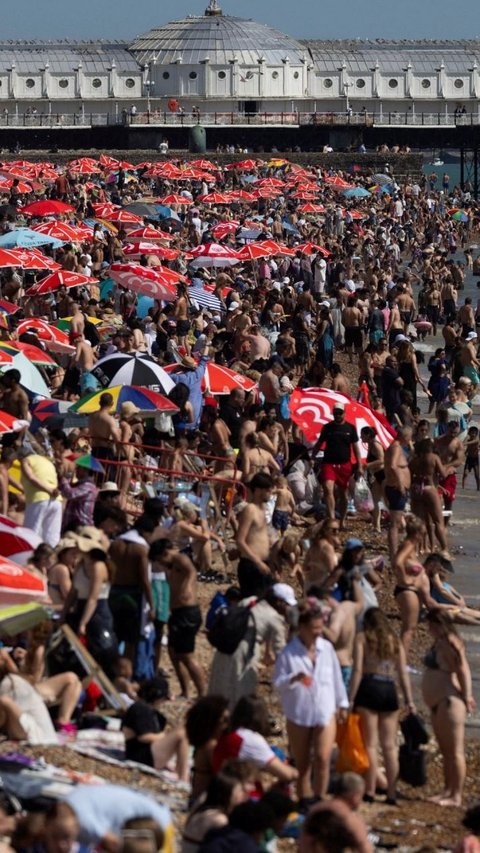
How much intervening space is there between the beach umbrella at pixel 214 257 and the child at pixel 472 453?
11048 millimetres

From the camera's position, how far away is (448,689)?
32.1 ft

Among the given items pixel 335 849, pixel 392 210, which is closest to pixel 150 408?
pixel 335 849

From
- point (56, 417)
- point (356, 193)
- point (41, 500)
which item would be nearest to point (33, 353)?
point (56, 417)

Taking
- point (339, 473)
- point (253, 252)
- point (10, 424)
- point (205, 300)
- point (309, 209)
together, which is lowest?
point (309, 209)

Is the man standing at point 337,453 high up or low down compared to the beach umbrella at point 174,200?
up

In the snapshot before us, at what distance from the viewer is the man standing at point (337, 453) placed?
49.0ft

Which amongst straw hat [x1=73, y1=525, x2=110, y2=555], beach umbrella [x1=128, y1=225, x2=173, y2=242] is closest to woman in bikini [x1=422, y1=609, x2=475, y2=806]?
straw hat [x1=73, y1=525, x2=110, y2=555]

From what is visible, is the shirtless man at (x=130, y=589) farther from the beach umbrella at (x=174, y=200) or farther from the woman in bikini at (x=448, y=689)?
the beach umbrella at (x=174, y=200)

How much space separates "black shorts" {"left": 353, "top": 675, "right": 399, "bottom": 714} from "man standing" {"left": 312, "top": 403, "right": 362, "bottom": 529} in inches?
216

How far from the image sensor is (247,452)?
1437 cm

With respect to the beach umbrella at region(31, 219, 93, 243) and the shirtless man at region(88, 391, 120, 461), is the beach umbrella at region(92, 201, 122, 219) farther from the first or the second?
the shirtless man at region(88, 391, 120, 461)

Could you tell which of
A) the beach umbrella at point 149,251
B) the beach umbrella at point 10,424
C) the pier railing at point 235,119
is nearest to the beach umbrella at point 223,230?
the beach umbrella at point 149,251

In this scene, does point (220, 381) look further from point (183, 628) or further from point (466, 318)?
point (466, 318)

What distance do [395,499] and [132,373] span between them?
2291 mm
